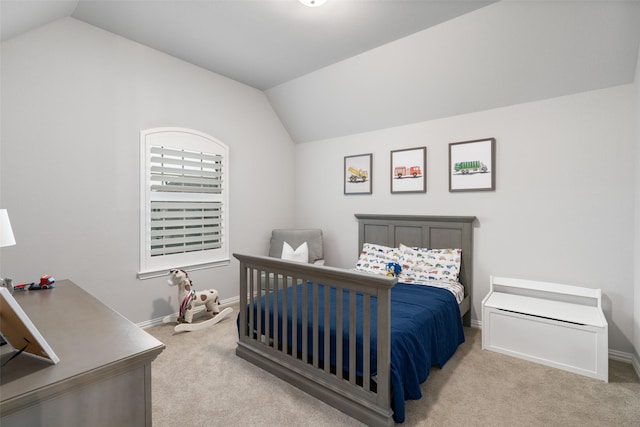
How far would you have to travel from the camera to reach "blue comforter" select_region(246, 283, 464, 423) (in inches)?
71.3

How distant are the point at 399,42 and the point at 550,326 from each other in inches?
110

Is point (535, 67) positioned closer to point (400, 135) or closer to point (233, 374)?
point (400, 135)

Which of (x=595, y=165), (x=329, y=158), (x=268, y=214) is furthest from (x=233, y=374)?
(x=595, y=165)

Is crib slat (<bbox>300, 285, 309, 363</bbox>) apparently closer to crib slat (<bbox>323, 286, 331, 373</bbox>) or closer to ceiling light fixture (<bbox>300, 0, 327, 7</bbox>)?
crib slat (<bbox>323, 286, 331, 373</bbox>)

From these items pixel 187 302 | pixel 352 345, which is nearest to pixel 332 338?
pixel 352 345

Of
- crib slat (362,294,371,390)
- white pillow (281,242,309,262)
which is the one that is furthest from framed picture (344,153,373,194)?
crib slat (362,294,371,390)

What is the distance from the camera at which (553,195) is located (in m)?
2.80

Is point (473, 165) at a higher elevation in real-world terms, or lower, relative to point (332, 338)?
higher

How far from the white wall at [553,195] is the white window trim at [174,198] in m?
2.22

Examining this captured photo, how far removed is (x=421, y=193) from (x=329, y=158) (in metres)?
1.45

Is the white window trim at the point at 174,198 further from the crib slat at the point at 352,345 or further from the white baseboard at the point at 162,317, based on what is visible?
the crib slat at the point at 352,345

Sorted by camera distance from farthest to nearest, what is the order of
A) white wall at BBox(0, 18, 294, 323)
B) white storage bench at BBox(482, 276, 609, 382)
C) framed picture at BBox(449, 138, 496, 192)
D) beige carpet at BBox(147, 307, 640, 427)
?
framed picture at BBox(449, 138, 496, 192)
white wall at BBox(0, 18, 294, 323)
white storage bench at BBox(482, 276, 609, 382)
beige carpet at BBox(147, 307, 640, 427)

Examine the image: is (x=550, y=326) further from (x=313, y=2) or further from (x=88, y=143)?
(x=88, y=143)

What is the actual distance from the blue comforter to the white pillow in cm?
128
